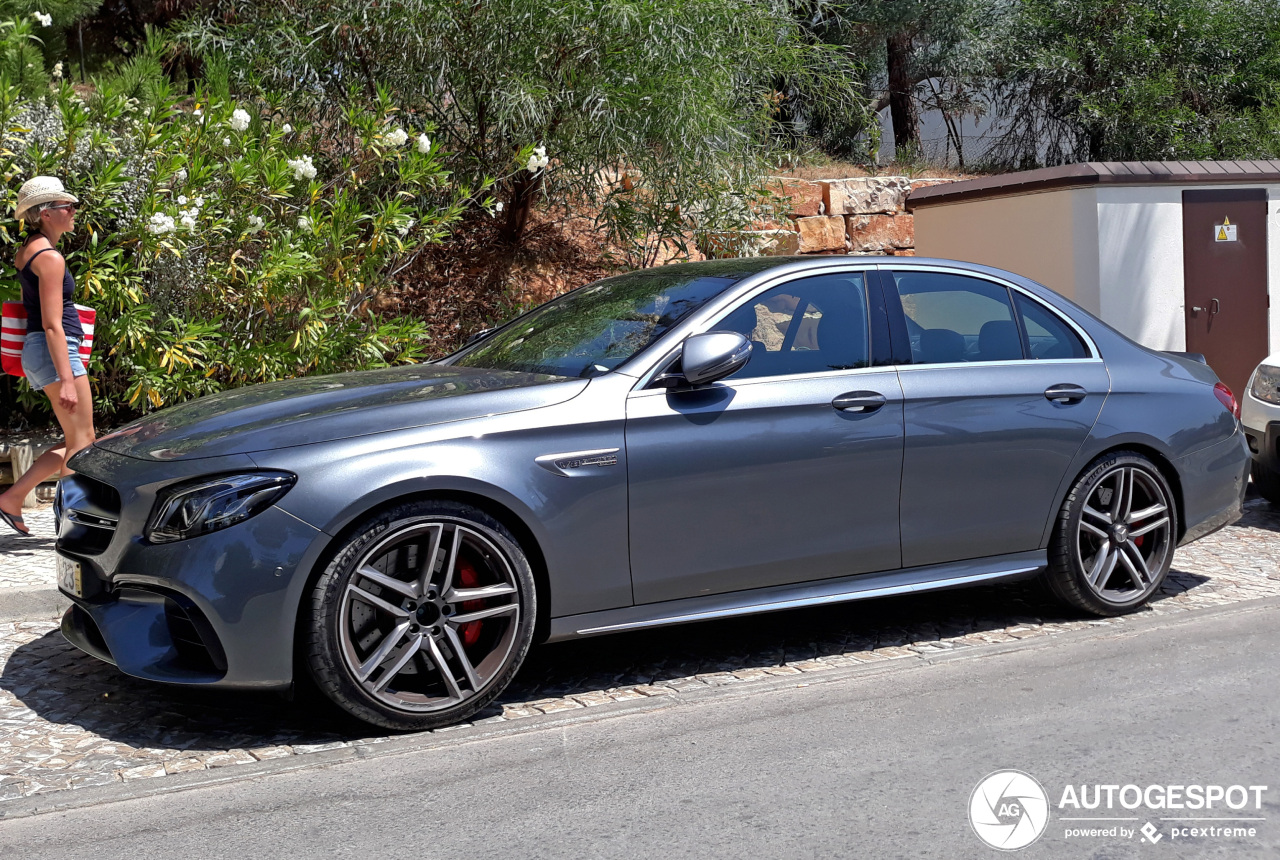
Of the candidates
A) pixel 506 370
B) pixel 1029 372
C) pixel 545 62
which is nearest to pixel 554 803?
pixel 506 370

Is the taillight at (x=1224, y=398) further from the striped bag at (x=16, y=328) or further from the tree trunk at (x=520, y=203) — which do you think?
the tree trunk at (x=520, y=203)

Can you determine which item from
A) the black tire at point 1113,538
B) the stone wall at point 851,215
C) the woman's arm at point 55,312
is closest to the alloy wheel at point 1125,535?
the black tire at point 1113,538

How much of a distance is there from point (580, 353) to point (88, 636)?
2057mm

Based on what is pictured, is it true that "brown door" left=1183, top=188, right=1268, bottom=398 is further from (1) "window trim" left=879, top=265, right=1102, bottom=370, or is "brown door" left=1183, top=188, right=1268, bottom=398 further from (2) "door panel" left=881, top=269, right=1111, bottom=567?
(2) "door panel" left=881, top=269, right=1111, bottom=567

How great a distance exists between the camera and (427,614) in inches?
168

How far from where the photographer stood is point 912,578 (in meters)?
5.11

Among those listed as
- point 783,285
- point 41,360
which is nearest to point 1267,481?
point 783,285

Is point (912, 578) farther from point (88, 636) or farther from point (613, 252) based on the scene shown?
point (613, 252)

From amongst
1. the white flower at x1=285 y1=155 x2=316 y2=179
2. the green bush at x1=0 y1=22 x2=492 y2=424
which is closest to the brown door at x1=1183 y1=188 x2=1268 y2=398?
the green bush at x1=0 y1=22 x2=492 y2=424

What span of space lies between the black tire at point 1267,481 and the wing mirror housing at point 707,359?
15.8 ft

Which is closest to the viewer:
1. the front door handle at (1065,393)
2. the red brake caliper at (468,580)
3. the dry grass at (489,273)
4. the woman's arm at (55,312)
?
the red brake caliper at (468,580)

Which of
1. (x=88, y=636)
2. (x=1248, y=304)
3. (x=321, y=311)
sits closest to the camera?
(x=88, y=636)

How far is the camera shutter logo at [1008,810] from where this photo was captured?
3.41 m

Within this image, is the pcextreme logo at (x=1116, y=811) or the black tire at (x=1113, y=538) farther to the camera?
the black tire at (x=1113, y=538)
